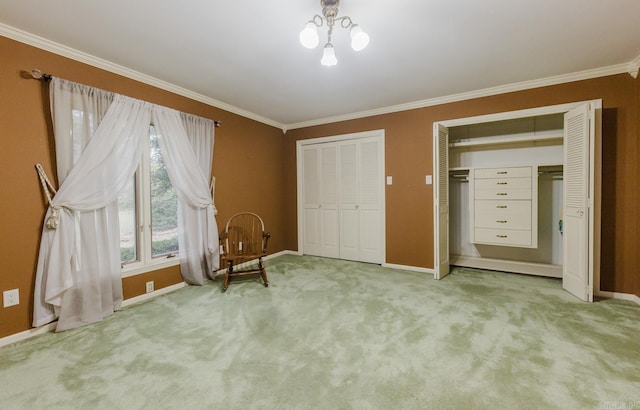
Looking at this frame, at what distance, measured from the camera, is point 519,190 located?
3.49 meters

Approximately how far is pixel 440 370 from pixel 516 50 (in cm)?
273

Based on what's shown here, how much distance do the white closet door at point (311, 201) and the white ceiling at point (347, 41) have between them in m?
1.48

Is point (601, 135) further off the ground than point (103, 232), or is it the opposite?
point (601, 135)

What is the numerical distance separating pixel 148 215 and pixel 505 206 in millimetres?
4397

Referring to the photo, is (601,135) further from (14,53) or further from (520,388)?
(14,53)

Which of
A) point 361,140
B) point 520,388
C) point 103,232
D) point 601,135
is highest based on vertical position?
point 361,140

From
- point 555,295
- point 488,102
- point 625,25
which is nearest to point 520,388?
point 555,295

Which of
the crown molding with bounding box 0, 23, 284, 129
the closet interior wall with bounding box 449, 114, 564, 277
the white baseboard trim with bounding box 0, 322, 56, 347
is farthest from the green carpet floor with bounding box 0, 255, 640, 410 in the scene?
the crown molding with bounding box 0, 23, 284, 129

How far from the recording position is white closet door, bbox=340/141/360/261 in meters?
4.40

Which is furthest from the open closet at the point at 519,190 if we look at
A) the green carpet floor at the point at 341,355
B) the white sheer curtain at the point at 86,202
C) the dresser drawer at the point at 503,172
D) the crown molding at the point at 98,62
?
the white sheer curtain at the point at 86,202

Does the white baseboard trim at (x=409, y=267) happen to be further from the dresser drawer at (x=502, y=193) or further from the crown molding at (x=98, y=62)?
the crown molding at (x=98, y=62)

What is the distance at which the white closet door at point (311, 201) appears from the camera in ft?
15.6

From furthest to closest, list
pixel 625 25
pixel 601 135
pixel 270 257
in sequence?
1. pixel 270 257
2. pixel 601 135
3. pixel 625 25

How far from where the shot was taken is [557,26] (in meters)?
2.07
